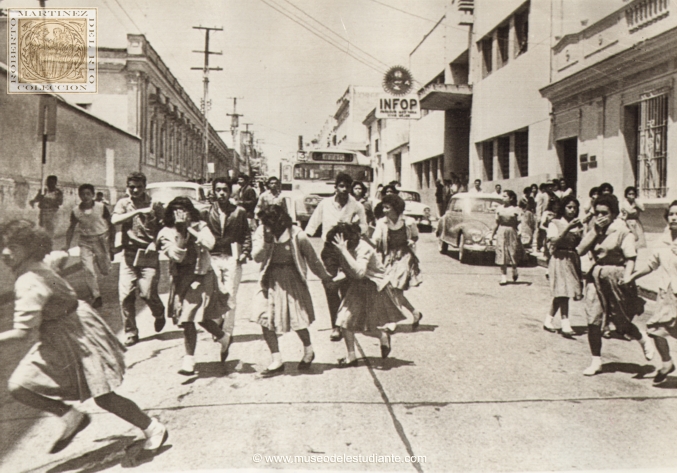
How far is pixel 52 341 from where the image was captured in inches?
115

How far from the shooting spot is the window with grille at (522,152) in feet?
53.6

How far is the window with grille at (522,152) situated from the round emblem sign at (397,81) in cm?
512

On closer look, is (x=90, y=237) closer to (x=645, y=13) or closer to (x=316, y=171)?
(x=645, y=13)

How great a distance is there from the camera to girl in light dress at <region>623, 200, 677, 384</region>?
4.08m

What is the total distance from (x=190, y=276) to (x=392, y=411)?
1944mm

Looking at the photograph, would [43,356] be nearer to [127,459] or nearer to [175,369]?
[127,459]

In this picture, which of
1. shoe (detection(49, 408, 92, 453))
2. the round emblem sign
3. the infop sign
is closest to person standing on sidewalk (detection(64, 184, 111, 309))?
shoe (detection(49, 408, 92, 453))

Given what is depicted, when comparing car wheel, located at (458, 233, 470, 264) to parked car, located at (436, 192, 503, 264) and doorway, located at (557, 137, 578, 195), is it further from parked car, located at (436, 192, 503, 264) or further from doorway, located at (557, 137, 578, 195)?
doorway, located at (557, 137, 578, 195)

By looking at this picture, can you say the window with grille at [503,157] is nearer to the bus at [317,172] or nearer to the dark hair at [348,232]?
the bus at [317,172]

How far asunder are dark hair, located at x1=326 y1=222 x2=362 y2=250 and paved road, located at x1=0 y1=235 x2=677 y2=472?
1.01 metres

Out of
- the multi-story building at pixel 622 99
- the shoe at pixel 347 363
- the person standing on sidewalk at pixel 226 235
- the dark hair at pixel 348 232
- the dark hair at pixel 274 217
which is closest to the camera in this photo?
the dark hair at pixel 274 217

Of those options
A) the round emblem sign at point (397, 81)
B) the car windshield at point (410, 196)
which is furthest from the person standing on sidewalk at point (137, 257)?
the round emblem sign at point (397, 81)

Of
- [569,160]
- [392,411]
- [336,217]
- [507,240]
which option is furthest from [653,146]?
[392,411]

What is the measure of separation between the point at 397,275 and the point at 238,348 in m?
1.87
